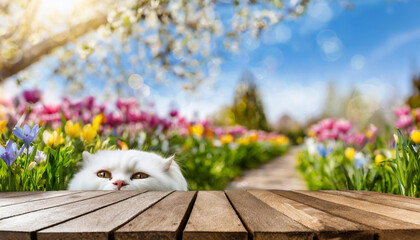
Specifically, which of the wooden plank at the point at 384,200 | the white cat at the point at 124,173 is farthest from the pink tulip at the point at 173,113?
the wooden plank at the point at 384,200

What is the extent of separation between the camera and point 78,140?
3.13m

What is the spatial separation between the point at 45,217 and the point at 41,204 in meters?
0.31

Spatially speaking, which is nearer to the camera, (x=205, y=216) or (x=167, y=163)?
(x=205, y=216)

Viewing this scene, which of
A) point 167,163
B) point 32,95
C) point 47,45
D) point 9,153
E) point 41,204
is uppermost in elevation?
point 47,45

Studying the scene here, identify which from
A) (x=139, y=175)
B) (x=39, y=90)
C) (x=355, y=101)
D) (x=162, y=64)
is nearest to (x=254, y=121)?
(x=162, y=64)

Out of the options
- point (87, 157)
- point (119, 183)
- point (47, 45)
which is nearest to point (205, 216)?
point (119, 183)

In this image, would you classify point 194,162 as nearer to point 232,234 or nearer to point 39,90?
point 39,90

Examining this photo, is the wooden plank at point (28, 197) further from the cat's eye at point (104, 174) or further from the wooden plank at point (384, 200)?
the wooden plank at point (384, 200)

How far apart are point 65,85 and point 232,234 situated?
334 inches

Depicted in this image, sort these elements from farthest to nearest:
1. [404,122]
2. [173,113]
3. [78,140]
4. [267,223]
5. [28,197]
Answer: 1. [173,113]
2. [404,122]
3. [78,140]
4. [28,197]
5. [267,223]

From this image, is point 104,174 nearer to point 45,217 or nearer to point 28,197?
point 28,197

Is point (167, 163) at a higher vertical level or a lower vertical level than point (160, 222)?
higher

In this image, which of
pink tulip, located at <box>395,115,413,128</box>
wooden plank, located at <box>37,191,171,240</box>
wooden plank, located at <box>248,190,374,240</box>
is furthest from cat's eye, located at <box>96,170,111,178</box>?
pink tulip, located at <box>395,115,413,128</box>

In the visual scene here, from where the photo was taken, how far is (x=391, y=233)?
3.54ft
